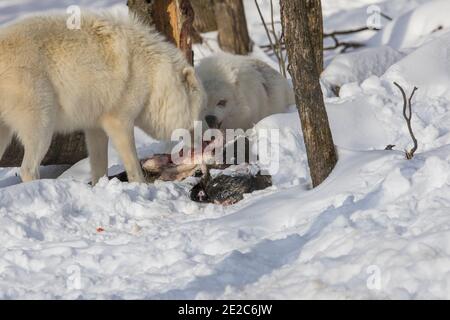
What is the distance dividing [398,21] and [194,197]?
31.9 ft

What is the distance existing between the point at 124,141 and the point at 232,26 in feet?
23.0

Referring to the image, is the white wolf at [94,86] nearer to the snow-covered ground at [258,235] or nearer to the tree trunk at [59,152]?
the snow-covered ground at [258,235]

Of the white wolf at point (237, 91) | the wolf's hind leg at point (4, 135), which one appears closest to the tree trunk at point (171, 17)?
the white wolf at point (237, 91)

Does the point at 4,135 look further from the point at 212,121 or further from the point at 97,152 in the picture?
the point at 212,121

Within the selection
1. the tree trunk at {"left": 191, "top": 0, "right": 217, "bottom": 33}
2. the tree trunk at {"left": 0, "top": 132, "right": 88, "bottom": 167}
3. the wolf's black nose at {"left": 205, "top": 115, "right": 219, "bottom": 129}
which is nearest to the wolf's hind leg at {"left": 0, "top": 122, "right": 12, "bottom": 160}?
the tree trunk at {"left": 0, "top": 132, "right": 88, "bottom": 167}

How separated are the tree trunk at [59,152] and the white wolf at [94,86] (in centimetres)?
126

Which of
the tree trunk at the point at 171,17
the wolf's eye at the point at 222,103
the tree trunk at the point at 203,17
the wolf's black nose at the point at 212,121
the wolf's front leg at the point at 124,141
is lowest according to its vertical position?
the tree trunk at the point at 203,17

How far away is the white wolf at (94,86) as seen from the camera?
25.5 feet

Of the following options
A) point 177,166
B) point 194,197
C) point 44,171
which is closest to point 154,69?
point 177,166

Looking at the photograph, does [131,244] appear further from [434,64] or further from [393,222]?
[434,64]

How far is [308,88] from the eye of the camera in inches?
257

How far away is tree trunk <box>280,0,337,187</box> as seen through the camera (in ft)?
21.1

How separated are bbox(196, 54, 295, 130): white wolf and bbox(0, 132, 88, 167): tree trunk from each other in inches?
71.1

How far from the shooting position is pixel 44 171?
10.2 meters
